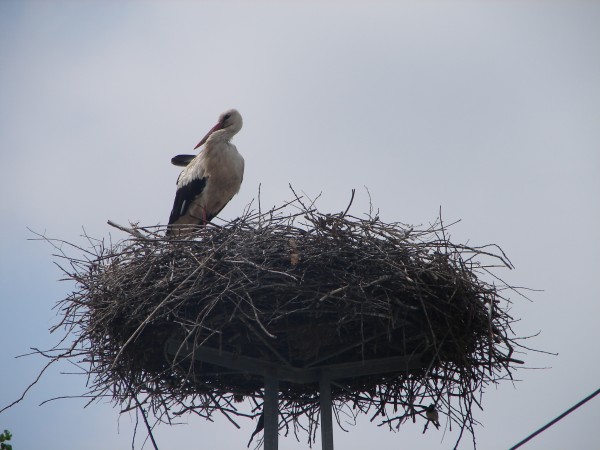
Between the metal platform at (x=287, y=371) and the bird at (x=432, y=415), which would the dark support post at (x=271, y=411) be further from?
the bird at (x=432, y=415)

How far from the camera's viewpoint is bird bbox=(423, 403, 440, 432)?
5.27m

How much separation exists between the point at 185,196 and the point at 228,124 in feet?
2.57

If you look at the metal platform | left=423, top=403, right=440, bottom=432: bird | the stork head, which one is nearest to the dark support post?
the metal platform

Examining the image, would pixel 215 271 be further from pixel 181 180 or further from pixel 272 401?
pixel 181 180

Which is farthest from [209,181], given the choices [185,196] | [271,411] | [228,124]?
[271,411]

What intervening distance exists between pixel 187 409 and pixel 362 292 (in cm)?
150

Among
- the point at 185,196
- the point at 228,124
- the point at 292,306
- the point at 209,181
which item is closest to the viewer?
the point at 292,306

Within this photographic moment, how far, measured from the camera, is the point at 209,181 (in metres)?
7.24

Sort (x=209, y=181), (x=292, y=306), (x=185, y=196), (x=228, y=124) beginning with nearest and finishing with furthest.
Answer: (x=292, y=306) → (x=209, y=181) → (x=185, y=196) → (x=228, y=124)

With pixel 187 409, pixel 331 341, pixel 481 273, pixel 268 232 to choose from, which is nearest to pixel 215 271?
pixel 268 232

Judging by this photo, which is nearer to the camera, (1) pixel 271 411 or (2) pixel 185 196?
(1) pixel 271 411

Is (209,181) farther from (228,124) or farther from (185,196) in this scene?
(228,124)

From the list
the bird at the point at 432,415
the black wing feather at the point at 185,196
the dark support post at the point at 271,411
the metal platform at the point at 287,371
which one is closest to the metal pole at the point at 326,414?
the metal platform at the point at 287,371

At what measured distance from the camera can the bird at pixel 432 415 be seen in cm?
527
